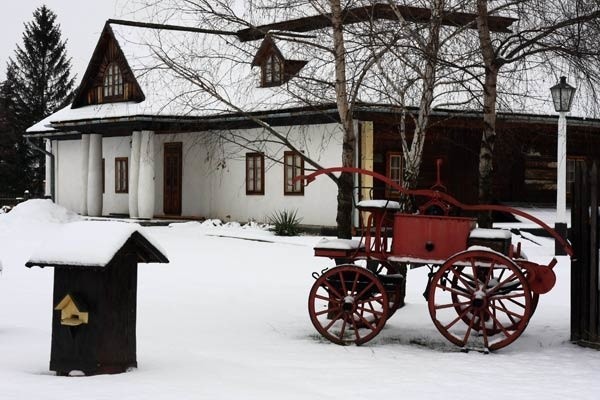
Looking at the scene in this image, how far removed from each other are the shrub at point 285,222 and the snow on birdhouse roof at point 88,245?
15817 millimetres

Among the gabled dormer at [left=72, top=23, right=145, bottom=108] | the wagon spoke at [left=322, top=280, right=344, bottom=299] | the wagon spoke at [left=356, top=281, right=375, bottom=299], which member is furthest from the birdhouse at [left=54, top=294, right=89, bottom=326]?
the gabled dormer at [left=72, top=23, right=145, bottom=108]

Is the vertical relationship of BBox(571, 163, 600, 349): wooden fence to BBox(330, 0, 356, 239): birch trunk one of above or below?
below

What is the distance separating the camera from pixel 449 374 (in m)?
8.06

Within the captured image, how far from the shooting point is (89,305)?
7.65m

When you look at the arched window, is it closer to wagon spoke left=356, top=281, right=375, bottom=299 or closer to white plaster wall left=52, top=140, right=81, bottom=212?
white plaster wall left=52, top=140, right=81, bottom=212

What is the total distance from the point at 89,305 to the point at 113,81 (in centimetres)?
2307

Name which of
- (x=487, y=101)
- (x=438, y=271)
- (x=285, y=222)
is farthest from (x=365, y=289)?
(x=285, y=222)

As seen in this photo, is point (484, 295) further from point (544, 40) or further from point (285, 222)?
point (285, 222)

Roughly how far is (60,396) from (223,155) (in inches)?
853

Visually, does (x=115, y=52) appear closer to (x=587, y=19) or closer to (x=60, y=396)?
(x=587, y=19)

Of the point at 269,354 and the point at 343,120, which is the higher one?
the point at 343,120

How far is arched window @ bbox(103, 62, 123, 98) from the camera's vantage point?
29547 mm

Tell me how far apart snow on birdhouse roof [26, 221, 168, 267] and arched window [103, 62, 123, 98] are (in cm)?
2209

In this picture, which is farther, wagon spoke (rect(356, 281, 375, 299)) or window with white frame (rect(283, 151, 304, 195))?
window with white frame (rect(283, 151, 304, 195))
